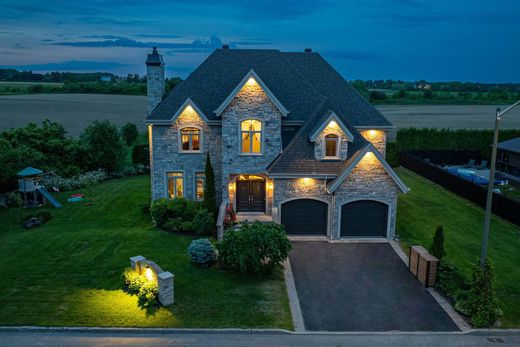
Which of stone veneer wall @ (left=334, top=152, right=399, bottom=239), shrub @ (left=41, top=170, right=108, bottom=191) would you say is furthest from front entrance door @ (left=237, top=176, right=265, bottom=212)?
shrub @ (left=41, top=170, right=108, bottom=191)

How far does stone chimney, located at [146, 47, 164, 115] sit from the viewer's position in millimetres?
27250

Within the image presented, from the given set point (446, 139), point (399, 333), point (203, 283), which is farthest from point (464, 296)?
point (446, 139)

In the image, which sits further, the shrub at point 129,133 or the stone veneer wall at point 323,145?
the shrub at point 129,133

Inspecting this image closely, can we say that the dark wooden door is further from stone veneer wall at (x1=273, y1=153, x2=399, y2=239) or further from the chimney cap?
the chimney cap

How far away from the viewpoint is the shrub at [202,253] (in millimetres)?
18469

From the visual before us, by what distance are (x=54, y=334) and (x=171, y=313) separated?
3.90 m

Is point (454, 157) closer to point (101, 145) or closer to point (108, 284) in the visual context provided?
point (101, 145)

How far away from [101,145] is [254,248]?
95.7 feet

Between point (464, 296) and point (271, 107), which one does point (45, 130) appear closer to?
point (271, 107)

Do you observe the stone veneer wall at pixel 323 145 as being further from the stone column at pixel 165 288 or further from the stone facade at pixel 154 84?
the stone facade at pixel 154 84

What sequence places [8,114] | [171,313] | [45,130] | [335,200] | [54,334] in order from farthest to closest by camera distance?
1. [8,114]
2. [45,130]
3. [335,200]
4. [171,313]
5. [54,334]

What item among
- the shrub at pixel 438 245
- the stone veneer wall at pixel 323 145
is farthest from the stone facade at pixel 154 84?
the shrub at pixel 438 245

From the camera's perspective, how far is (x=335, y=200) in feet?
73.8

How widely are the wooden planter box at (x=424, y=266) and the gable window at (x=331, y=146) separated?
7.25 meters
